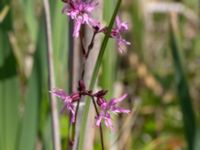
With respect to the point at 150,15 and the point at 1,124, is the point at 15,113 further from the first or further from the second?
the point at 150,15

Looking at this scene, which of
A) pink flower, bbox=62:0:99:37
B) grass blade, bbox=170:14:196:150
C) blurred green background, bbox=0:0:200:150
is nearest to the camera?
pink flower, bbox=62:0:99:37

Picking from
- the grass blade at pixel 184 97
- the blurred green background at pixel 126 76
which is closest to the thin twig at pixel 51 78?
the blurred green background at pixel 126 76

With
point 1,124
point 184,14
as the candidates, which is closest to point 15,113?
point 1,124

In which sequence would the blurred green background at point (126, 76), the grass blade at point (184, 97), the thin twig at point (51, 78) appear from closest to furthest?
the thin twig at point (51, 78), the blurred green background at point (126, 76), the grass blade at point (184, 97)

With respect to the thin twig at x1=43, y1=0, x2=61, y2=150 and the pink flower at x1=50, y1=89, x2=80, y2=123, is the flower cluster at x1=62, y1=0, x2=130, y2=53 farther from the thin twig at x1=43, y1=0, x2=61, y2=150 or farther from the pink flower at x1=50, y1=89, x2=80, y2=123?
the thin twig at x1=43, y1=0, x2=61, y2=150

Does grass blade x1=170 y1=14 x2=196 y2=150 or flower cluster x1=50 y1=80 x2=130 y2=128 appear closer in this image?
flower cluster x1=50 y1=80 x2=130 y2=128

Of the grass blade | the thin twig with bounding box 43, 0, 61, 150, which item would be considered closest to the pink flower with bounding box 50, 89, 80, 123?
the thin twig with bounding box 43, 0, 61, 150

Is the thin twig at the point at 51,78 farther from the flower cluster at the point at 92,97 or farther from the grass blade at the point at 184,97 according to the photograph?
the grass blade at the point at 184,97

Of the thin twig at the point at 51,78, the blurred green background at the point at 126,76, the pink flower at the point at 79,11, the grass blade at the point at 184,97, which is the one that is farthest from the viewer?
the grass blade at the point at 184,97
